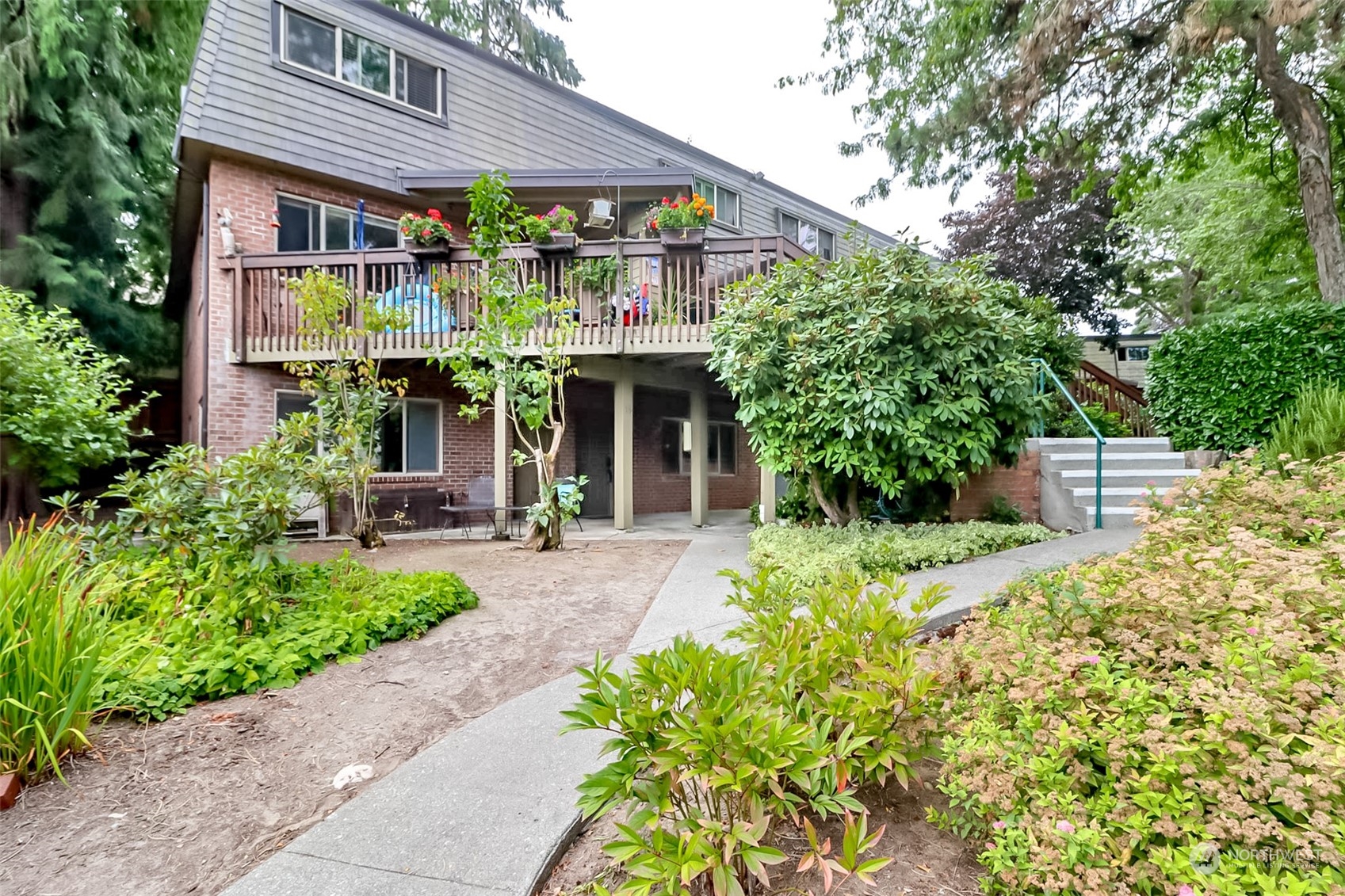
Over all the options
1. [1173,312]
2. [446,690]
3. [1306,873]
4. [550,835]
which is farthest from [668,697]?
[1173,312]

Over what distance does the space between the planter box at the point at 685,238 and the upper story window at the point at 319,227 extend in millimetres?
5039

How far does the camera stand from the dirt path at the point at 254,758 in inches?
74.3

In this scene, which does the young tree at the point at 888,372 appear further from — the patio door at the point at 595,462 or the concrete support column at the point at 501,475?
the patio door at the point at 595,462

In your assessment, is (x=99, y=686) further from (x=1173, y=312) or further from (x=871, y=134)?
(x=1173, y=312)

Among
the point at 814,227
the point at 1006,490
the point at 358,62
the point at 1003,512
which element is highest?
the point at 358,62

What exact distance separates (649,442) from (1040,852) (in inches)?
448

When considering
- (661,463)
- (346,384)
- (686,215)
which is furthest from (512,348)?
(661,463)

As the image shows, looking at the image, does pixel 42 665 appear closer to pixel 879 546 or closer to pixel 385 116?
pixel 879 546

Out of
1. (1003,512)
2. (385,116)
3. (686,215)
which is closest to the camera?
(1003,512)

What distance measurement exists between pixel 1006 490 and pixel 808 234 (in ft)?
39.6

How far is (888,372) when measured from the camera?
5266 millimetres

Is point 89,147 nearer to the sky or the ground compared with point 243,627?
nearer to the sky

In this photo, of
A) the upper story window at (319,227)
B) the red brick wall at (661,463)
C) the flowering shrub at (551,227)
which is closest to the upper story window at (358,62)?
the upper story window at (319,227)

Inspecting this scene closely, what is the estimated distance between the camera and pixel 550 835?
1863 mm
